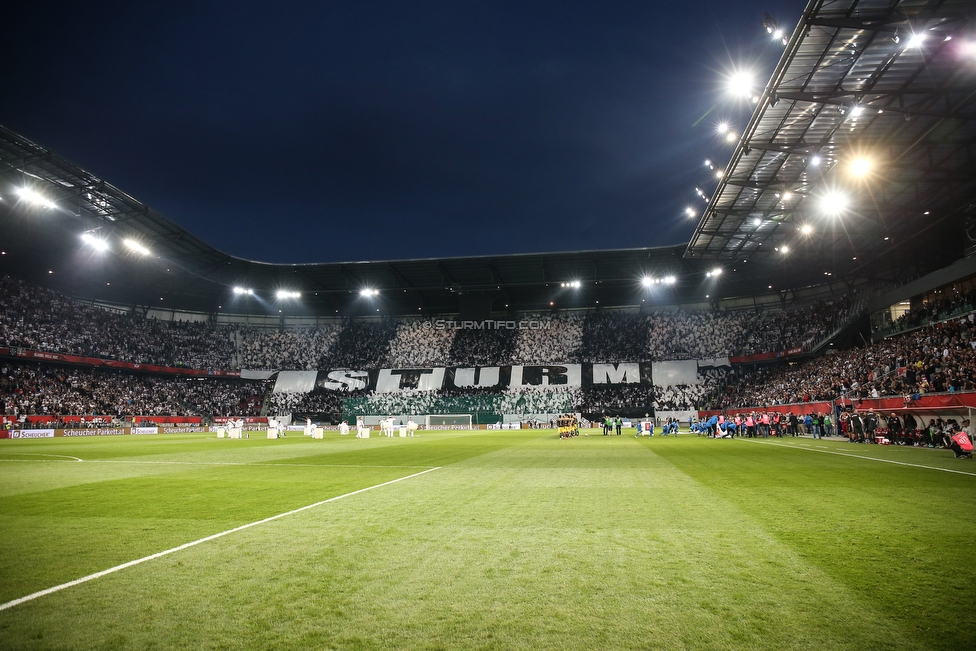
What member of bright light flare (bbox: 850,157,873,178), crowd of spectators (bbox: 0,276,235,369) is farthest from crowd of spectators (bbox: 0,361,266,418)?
bright light flare (bbox: 850,157,873,178)

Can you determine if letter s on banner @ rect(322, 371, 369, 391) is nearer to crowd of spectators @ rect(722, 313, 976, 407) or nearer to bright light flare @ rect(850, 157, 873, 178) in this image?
crowd of spectators @ rect(722, 313, 976, 407)

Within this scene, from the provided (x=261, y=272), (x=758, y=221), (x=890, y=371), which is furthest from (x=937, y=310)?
(x=261, y=272)

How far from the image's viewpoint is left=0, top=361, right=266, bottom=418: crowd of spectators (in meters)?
44.5

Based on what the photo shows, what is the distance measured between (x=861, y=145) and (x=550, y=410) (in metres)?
36.7

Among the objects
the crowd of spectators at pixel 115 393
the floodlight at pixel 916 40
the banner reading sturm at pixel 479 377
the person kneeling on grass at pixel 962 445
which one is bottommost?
the person kneeling on grass at pixel 962 445

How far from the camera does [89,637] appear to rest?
11.3ft

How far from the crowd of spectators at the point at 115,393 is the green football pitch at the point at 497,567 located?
45.1 m

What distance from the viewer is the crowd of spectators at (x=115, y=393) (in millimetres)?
44469

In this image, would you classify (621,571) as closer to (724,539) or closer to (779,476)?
(724,539)

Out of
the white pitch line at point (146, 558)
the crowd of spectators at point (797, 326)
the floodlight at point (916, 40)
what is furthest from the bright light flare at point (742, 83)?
the crowd of spectators at point (797, 326)

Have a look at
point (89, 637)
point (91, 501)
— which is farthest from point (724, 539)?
point (91, 501)

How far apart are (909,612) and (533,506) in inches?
202

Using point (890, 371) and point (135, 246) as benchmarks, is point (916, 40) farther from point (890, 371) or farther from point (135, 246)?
point (135, 246)

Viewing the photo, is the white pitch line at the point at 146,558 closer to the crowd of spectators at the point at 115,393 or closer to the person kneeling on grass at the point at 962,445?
the person kneeling on grass at the point at 962,445
